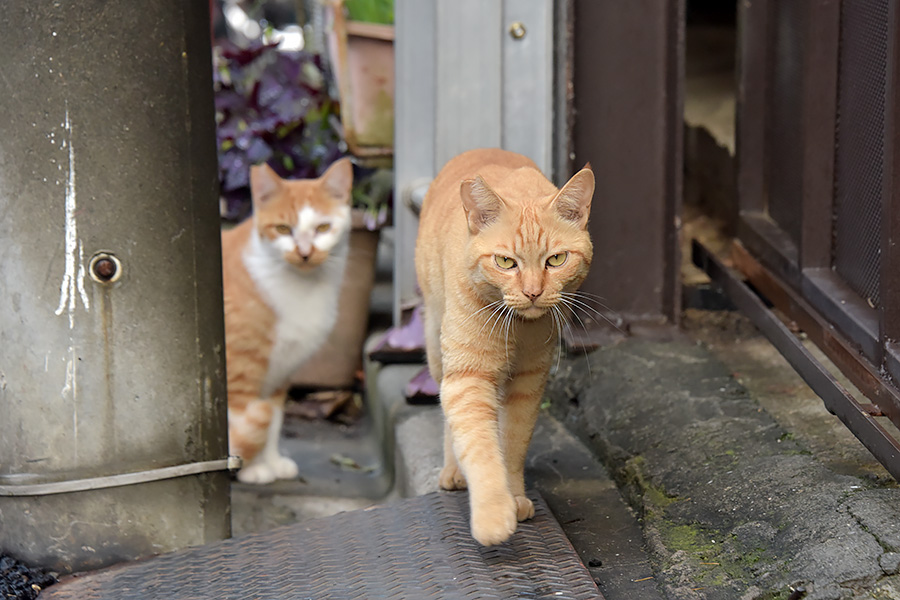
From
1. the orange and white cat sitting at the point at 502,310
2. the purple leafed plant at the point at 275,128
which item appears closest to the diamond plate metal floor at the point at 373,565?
the orange and white cat sitting at the point at 502,310

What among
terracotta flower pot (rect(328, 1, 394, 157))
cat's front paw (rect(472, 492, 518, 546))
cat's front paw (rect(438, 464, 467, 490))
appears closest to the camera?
cat's front paw (rect(472, 492, 518, 546))

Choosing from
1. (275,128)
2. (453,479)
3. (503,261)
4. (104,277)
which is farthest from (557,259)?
(275,128)

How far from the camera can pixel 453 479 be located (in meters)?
2.39

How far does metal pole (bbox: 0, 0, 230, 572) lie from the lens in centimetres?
222

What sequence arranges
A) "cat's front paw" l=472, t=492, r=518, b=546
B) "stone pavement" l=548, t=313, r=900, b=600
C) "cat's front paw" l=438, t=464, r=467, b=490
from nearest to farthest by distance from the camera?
"stone pavement" l=548, t=313, r=900, b=600 < "cat's front paw" l=472, t=492, r=518, b=546 < "cat's front paw" l=438, t=464, r=467, b=490

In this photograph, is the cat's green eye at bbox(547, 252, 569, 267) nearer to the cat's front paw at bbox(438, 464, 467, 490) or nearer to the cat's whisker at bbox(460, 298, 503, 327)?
the cat's whisker at bbox(460, 298, 503, 327)

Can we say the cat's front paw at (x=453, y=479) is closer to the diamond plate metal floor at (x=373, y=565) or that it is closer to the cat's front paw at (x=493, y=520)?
the diamond plate metal floor at (x=373, y=565)

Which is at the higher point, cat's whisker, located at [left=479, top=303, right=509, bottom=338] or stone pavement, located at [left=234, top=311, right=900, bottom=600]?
cat's whisker, located at [left=479, top=303, right=509, bottom=338]

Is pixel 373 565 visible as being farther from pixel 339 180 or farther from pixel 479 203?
pixel 339 180

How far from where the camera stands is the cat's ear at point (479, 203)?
6.45 ft

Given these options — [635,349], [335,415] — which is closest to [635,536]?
[635,349]

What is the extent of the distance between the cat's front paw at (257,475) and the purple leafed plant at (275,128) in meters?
1.56

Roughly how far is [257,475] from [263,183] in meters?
1.06

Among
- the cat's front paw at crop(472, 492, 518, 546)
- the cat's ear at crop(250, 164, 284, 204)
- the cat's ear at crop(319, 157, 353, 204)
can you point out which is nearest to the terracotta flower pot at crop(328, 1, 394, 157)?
the cat's ear at crop(319, 157, 353, 204)
